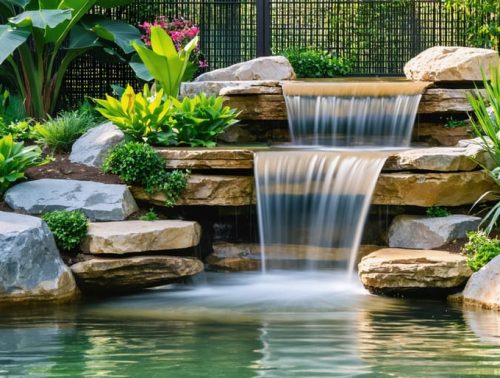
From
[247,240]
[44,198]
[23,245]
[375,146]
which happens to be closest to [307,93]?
[375,146]

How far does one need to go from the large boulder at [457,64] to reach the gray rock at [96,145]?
3.72m

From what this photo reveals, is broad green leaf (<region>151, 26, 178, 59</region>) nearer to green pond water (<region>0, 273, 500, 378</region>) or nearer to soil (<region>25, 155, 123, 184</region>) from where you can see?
soil (<region>25, 155, 123, 184</region>)

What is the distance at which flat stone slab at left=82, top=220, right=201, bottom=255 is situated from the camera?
29.6 ft

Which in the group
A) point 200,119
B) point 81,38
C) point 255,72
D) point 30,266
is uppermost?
point 81,38

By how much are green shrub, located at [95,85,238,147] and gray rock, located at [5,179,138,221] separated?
872 millimetres

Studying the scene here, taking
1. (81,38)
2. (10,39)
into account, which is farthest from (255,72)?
(10,39)

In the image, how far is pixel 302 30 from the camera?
52.0 feet

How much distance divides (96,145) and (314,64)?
4449 millimetres

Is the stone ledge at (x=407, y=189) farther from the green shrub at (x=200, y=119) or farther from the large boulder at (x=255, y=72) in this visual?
the large boulder at (x=255, y=72)

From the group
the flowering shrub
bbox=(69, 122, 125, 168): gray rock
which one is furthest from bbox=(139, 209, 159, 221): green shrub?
the flowering shrub

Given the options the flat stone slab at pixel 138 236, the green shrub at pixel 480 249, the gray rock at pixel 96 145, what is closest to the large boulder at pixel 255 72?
the gray rock at pixel 96 145

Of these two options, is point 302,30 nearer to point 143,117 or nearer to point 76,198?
point 143,117

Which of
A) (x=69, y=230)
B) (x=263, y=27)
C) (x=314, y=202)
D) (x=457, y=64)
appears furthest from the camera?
(x=263, y=27)

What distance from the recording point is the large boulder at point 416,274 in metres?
8.67
